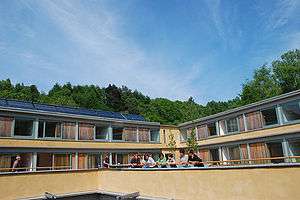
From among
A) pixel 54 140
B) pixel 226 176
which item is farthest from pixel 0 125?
pixel 226 176

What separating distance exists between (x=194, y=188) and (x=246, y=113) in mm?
15637

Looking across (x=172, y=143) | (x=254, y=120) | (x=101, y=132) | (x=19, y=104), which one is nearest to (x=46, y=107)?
(x=19, y=104)

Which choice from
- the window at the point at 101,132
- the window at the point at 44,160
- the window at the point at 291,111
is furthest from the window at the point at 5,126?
the window at the point at 291,111

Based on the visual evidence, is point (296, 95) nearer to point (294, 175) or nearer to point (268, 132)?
point (268, 132)

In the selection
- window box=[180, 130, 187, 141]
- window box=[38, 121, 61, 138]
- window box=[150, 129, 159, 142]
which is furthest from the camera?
window box=[180, 130, 187, 141]

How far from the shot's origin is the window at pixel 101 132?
29.7 m

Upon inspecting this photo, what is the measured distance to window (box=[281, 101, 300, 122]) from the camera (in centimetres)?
2205

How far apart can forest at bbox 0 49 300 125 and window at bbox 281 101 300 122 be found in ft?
99.2

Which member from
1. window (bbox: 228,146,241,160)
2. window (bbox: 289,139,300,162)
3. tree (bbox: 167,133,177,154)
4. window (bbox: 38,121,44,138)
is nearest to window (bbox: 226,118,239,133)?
window (bbox: 228,146,241,160)

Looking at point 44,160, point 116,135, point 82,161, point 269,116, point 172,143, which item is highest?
point 269,116

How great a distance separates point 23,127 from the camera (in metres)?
24.0

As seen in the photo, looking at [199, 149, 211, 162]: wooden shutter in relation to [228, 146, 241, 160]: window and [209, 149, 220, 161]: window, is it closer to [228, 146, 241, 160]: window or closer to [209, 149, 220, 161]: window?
[209, 149, 220, 161]: window

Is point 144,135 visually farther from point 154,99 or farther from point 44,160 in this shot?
point 154,99

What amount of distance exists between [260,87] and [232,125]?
1194 inches
